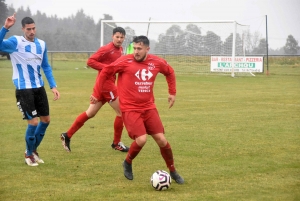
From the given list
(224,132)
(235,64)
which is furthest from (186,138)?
(235,64)

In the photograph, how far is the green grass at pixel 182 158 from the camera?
6.62 m

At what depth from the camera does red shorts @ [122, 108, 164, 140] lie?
7133mm

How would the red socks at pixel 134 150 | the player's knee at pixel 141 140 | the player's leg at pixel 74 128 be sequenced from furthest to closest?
the player's leg at pixel 74 128 → the red socks at pixel 134 150 → the player's knee at pixel 141 140

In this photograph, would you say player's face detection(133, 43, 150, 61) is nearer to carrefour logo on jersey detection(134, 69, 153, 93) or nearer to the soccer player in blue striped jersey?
carrefour logo on jersey detection(134, 69, 153, 93)

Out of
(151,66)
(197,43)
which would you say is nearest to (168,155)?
(151,66)

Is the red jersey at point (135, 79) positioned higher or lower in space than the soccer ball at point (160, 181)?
higher

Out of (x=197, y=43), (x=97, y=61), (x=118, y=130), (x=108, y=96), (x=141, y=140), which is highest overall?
(x=197, y=43)

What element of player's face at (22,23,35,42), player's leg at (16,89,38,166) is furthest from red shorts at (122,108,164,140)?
player's face at (22,23,35,42)

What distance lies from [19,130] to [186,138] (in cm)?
373

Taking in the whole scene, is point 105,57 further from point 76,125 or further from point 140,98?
point 140,98

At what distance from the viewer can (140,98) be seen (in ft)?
23.7

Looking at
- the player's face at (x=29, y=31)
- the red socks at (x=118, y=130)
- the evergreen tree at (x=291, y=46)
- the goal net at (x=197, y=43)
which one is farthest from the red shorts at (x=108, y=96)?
the evergreen tree at (x=291, y=46)

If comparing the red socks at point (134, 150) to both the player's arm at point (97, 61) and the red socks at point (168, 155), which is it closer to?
the red socks at point (168, 155)

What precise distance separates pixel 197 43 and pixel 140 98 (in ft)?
88.5
